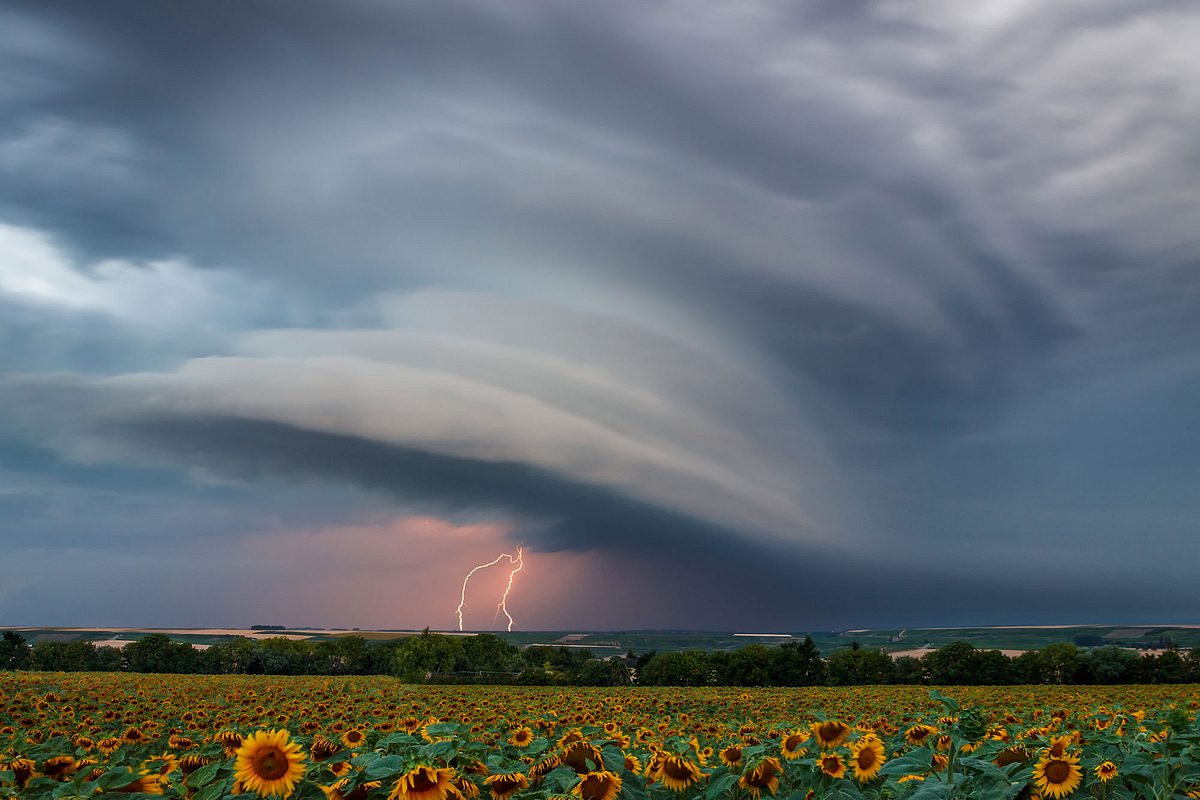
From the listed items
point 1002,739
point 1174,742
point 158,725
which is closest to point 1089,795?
point 1174,742

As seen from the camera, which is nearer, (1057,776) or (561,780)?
(561,780)

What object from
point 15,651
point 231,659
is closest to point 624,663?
point 231,659

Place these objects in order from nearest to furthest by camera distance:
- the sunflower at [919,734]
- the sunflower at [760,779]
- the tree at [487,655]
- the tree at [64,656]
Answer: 1. the sunflower at [760,779]
2. the sunflower at [919,734]
3. the tree at [64,656]
4. the tree at [487,655]

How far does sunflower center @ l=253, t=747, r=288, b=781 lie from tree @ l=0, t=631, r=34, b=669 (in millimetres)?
130092

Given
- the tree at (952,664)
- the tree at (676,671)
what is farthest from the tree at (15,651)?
the tree at (952,664)

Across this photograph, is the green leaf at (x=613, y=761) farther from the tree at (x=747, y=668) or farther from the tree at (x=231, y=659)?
the tree at (x=231, y=659)

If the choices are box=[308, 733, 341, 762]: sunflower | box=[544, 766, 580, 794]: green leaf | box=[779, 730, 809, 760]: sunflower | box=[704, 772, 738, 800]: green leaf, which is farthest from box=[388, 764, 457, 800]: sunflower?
box=[779, 730, 809, 760]: sunflower

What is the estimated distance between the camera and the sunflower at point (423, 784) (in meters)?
5.13

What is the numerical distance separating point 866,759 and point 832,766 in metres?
0.90

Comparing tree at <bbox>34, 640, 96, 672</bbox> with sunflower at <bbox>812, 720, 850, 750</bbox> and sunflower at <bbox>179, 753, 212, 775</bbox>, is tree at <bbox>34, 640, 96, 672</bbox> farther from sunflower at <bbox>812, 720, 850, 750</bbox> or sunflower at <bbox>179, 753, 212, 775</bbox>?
sunflower at <bbox>812, 720, 850, 750</bbox>

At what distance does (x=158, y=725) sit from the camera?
66.5ft

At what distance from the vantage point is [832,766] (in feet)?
21.6

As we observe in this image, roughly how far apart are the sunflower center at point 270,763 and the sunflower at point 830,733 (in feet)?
14.9

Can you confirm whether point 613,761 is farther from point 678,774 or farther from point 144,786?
point 144,786
